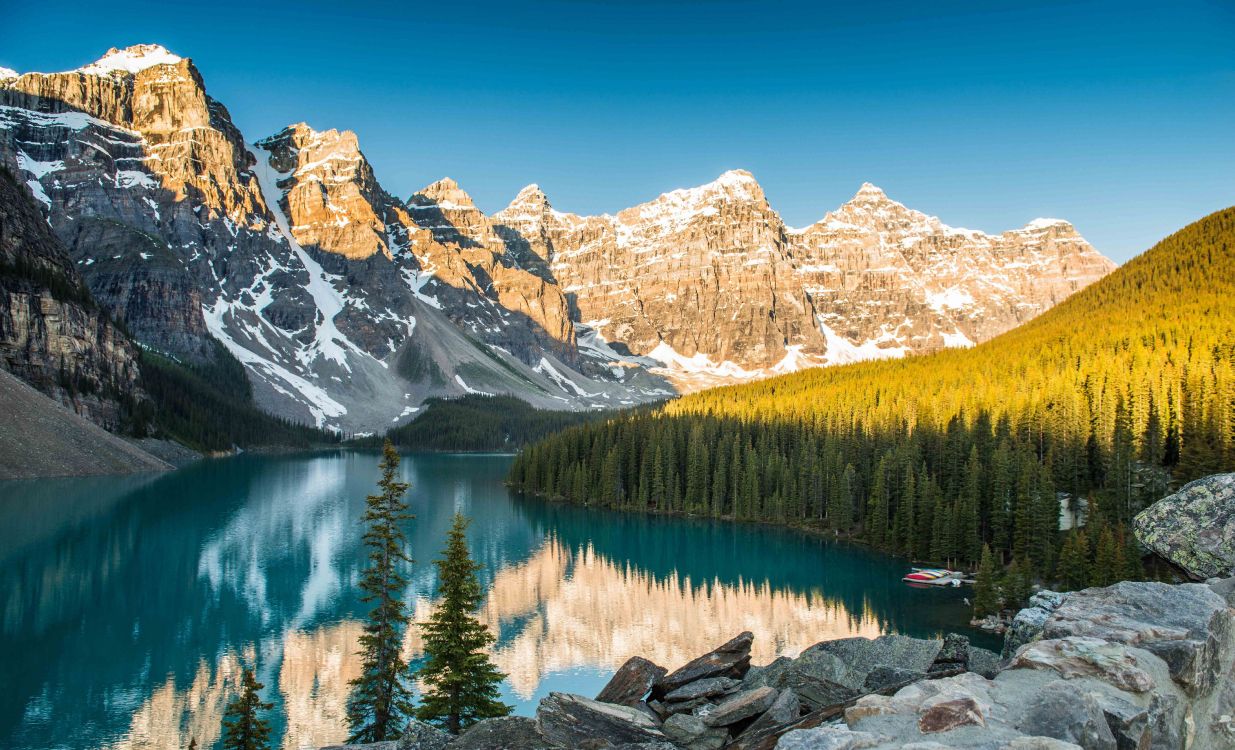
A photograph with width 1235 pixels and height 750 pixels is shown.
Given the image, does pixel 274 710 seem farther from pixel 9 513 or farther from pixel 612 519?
pixel 9 513

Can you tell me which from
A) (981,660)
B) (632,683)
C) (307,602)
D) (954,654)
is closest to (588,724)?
(632,683)

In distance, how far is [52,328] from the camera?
429 feet

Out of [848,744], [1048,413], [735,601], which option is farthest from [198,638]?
[1048,413]

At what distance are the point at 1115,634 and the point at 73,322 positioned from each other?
548 ft

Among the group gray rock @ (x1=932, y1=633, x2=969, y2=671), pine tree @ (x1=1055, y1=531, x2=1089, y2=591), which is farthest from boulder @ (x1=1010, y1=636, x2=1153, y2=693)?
pine tree @ (x1=1055, y1=531, x2=1089, y2=591)

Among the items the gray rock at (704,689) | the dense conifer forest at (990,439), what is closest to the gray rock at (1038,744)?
the gray rock at (704,689)

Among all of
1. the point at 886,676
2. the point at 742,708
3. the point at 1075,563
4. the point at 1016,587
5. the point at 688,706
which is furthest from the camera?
the point at 1016,587

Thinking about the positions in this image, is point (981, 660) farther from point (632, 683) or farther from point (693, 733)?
point (632, 683)

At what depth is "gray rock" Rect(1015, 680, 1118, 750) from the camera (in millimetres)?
7746

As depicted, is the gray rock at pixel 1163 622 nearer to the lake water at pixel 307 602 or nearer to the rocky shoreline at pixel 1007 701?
the rocky shoreline at pixel 1007 701

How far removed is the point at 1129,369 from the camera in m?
69.6

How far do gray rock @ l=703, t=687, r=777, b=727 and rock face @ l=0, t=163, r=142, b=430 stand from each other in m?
144

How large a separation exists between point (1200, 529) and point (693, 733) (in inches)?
684

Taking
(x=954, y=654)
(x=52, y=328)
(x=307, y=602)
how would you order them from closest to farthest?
(x=954, y=654) → (x=307, y=602) → (x=52, y=328)
